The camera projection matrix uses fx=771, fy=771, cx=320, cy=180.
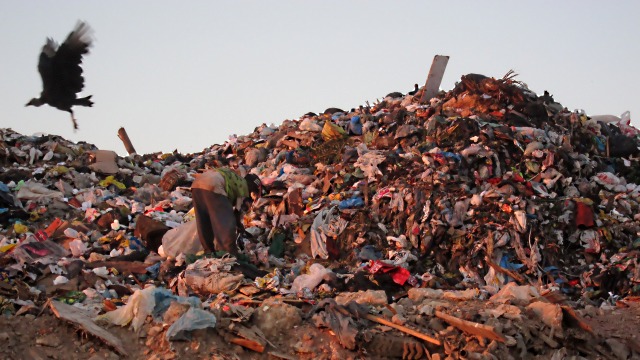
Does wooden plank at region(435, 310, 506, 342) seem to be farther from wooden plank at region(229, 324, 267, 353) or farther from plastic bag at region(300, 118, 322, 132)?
plastic bag at region(300, 118, 322, 132)

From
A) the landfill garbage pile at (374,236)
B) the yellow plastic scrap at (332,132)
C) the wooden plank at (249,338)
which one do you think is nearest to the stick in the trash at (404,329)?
the landfill garbage pile at (374,236)

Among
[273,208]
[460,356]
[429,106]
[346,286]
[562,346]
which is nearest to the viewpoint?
[460,356]

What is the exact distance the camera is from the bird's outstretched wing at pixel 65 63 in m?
9.91

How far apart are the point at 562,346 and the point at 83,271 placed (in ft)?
14.9

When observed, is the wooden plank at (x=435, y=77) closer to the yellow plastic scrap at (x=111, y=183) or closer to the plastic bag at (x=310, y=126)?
the plastic bag at (x=310, y=126)

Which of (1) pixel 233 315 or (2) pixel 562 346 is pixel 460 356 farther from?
(1) pixel 233 315

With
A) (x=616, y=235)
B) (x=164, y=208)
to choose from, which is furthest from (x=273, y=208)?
(x=616, y=235)

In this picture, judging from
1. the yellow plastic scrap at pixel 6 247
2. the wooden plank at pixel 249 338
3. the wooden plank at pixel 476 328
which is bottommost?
the wooden plank at pixel 476 328

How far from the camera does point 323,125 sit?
11.8 m

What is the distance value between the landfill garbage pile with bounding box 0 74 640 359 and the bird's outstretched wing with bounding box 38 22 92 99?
1.44 meters

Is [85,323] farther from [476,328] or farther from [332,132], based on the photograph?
[332,132]

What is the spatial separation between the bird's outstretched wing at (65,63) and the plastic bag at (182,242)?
10.9ft

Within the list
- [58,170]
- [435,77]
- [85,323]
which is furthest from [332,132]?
[85,323]

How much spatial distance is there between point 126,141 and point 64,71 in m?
4.41
